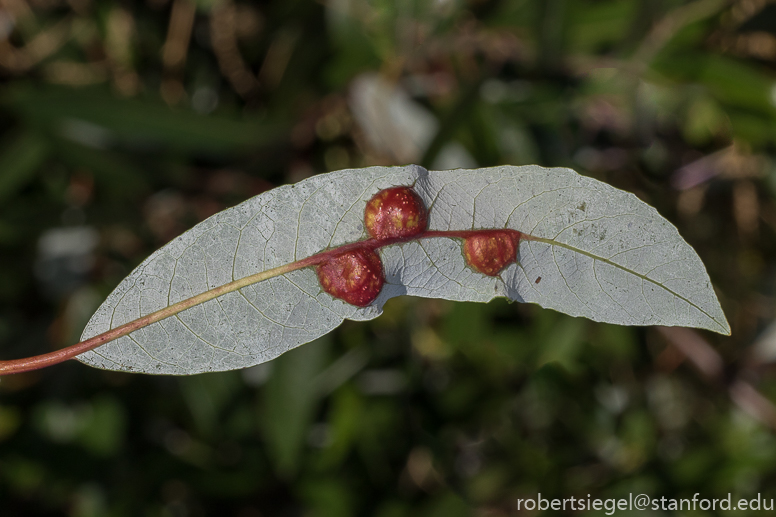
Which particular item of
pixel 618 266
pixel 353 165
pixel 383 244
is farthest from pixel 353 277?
pixel 353 165

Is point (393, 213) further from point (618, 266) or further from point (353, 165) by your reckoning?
point (353, 165)

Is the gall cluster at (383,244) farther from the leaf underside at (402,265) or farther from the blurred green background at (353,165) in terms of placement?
the blurred green background at (353,165)

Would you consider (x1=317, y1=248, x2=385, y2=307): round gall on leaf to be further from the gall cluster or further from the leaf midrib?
the leaf midrib

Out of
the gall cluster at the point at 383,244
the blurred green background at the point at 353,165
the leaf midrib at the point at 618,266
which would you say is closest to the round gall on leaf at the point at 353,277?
the gall cluster at the point at 383,244

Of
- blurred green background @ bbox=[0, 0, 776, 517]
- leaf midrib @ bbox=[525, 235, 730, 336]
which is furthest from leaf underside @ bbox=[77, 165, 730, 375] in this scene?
blurred green background @ bbox=[0, 0, 776, 517]

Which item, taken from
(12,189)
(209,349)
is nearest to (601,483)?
(209,349)

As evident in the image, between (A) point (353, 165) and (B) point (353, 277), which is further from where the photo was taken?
(A) point (353, 165)
